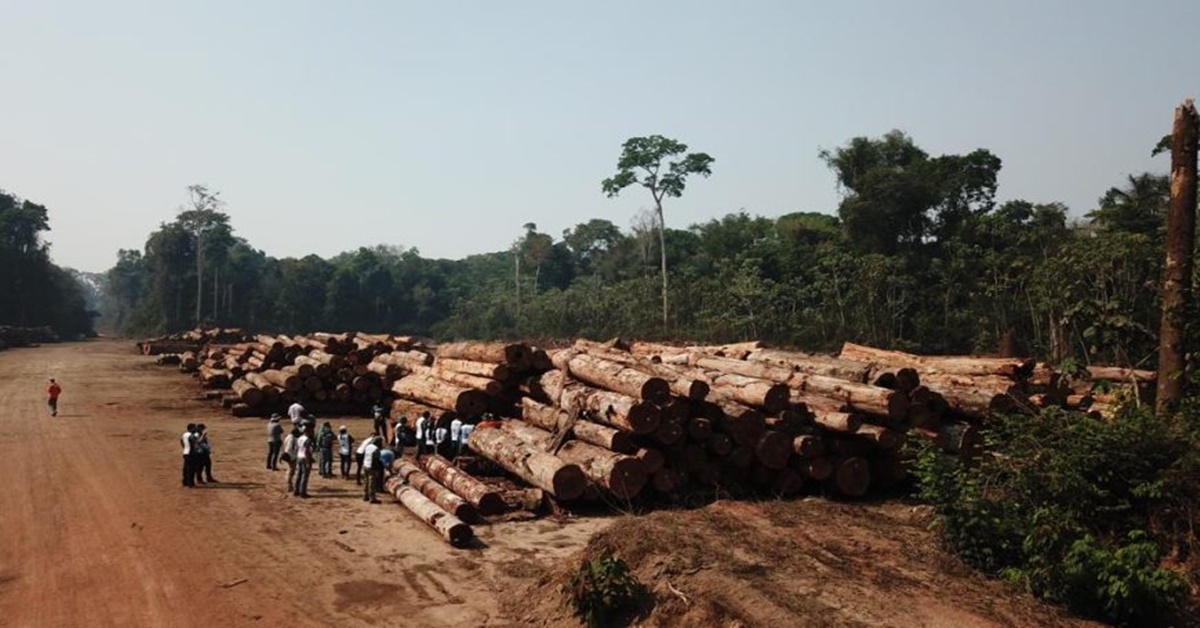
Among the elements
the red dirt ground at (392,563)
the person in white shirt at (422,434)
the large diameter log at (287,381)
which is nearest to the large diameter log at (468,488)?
the red dirt ground at (392,563)

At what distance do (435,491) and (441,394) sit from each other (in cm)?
699

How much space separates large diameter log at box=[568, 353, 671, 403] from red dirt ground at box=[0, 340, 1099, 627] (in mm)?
2212

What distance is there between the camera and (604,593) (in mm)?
8094

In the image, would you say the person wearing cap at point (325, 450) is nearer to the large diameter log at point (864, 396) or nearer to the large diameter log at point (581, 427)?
the large diameter log at point (581, 427)

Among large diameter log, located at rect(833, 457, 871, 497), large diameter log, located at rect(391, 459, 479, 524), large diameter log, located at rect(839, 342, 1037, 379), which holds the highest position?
large diameter log, located at rect(839, 342, 1037, 379)

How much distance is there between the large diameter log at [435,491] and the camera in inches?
483

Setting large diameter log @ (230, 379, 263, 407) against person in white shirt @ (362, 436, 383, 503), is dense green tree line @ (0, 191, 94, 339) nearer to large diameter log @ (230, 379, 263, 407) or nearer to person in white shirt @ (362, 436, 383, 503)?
large diameter log @ (230, 379, 263, 407)

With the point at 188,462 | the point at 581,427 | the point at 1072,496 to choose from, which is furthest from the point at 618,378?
the point at 188,462

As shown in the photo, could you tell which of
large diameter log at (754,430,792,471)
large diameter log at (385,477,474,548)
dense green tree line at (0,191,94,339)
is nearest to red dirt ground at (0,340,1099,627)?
large diameter log at (385,477,474,548)

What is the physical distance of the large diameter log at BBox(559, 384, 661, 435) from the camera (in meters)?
12.9

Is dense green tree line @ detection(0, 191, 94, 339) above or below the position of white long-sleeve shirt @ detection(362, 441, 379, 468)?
above

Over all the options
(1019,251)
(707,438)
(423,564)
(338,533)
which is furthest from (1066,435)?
(1019,251)

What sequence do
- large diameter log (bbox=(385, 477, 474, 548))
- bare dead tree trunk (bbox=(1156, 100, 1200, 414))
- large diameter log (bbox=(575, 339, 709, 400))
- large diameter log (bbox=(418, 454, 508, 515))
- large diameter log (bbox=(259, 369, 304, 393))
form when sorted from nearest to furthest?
bare dead tree trunk (bbox=(1156, 100, 1200, 414))
large diameter log (bbox=(385, 477, 474, 548))
large diameter log (bbox=(418, 454, 508, 515))
large diameter log (bbox=(575, 339, 709, 400))
large diameter log (bbox=(259, 369, 304, 393))

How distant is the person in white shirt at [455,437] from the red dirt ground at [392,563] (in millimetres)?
2605
